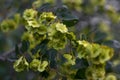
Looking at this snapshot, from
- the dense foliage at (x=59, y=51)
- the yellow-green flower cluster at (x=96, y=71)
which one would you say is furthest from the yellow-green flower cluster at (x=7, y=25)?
the yellow-green flower cluster at (x=96, y=71)

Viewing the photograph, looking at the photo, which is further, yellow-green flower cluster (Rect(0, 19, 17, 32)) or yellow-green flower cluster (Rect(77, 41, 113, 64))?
yellow-green flower cluster (Rect(0, 19, 17, 32))

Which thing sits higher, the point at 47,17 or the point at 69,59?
the point at 47,17

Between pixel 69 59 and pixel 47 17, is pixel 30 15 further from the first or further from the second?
pixel 69 59

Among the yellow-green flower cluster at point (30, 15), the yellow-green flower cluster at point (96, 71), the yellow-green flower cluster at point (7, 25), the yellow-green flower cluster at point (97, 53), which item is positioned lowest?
the yellow-green flower cluster at point (7, 25)

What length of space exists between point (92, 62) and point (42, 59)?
17 centimetres

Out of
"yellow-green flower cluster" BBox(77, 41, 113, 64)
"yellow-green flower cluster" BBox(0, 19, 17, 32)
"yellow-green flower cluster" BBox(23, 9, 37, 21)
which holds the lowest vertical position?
"yellow-green flower cluster" BBox(0, 19, 17, 32)

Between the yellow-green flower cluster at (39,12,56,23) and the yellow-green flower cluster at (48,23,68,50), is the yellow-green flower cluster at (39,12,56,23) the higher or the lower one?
the higher one

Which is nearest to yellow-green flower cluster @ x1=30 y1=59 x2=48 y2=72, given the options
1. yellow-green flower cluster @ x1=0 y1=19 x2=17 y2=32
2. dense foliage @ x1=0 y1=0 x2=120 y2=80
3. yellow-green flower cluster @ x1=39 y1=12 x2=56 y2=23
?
dense foliage @ x1=0 y1=0 x2=120 y2=80

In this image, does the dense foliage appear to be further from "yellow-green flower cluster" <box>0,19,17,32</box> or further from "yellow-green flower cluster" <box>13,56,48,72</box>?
"yellow-green flower cluster" <box>0,19,17,32</box>

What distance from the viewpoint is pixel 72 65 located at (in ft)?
3.76

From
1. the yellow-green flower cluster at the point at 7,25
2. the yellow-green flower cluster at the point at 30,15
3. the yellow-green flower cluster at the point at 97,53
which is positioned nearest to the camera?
the yellow-green flower cluster at the point at 97,53

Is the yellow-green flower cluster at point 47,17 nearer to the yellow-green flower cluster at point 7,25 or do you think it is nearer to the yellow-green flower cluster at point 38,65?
the yellow-green flower cluster at point 38,65

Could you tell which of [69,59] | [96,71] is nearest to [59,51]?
[69,59]

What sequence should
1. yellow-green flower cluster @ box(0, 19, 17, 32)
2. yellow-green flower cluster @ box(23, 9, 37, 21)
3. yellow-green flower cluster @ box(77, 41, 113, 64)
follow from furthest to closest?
yellow-green flower cluster @ box(0, 19, 17, 32) < yellow-green flower cluster @ box(23, 9, 37, 21) < yellow-green flower cluster @ box(77, 41, 113, 64)
